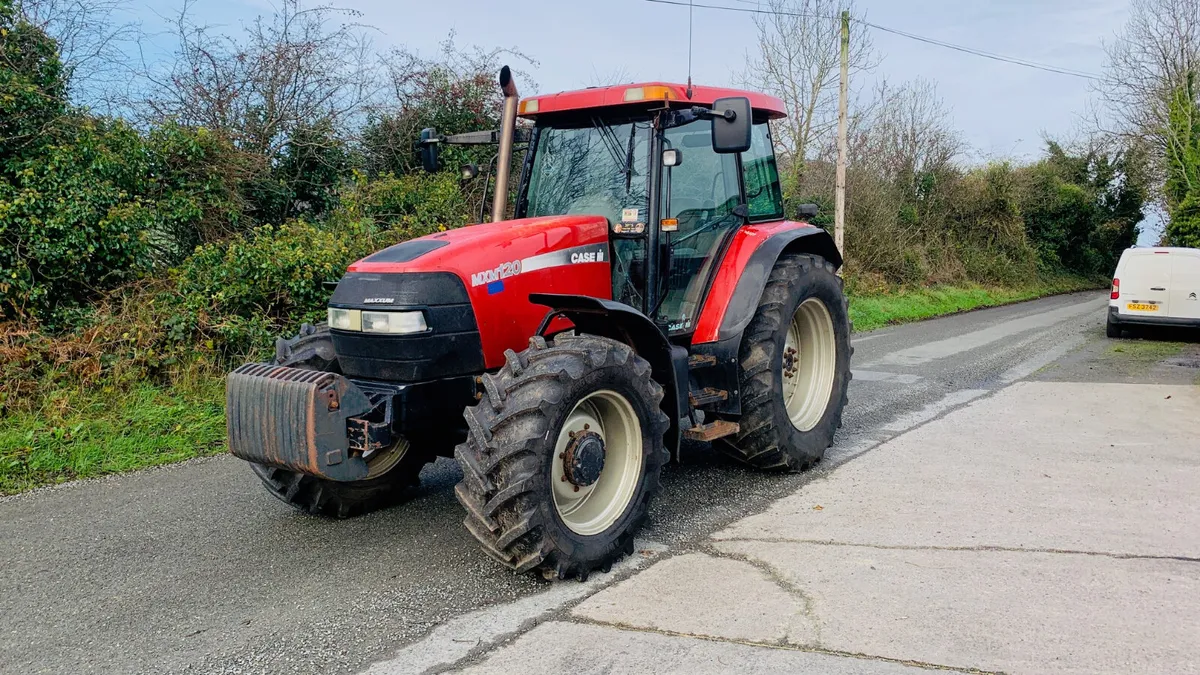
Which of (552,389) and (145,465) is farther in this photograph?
(145,465)

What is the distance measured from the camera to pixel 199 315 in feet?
25.0

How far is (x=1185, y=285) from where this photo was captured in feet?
43.8

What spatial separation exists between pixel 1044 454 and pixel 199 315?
6.81 metres

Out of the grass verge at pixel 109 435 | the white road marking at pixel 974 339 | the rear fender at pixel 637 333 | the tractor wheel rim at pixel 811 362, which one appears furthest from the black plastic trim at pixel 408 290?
the white road marking at pixel 974 339

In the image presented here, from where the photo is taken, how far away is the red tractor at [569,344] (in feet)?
12.5

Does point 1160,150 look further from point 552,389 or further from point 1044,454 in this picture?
point 552,389

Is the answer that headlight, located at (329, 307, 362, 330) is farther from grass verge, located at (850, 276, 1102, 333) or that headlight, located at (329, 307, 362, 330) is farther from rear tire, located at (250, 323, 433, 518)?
grass verge, located at (850, 276, 1102, 333)

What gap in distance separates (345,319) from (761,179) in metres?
3.10

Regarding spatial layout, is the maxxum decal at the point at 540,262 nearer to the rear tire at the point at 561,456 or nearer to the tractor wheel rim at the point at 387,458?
the rear tire at the point at 561,456

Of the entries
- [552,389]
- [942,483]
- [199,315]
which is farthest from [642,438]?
[199,315]

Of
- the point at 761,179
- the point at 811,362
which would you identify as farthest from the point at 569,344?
the point at 811,362

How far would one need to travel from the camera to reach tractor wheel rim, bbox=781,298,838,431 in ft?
20.1

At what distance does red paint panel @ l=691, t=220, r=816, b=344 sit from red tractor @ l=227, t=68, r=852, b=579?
0.01m

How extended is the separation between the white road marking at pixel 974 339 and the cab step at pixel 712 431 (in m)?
6.01
